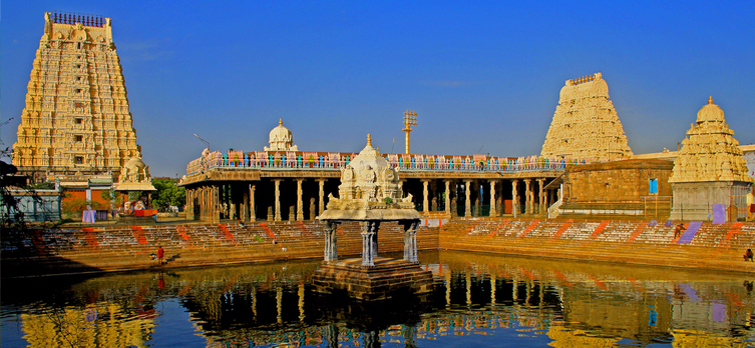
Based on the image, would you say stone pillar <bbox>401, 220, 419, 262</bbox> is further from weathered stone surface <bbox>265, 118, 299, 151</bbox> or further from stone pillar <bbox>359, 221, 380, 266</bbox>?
weathered stone surface <bbox>265, 118, 299, 151</bbox>

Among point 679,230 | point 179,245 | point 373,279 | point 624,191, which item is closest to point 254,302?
point 373,279

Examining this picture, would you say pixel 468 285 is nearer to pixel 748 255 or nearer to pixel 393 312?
pixel 393 312

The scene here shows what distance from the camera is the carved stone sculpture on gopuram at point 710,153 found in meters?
37.4

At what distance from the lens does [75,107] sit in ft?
245

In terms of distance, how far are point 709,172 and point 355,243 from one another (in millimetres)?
22456

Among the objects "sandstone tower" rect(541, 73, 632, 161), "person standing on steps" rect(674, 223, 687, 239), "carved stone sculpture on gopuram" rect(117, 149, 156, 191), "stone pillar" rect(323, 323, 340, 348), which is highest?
"sandstone tower" rect(541, 73, 632, 161)

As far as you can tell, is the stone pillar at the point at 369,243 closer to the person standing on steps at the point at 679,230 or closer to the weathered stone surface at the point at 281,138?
the person standing on steps at the point at 679,230

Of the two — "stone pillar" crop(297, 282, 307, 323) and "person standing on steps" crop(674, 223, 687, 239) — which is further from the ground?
"person standing on steps" crop(674, 223, 687, 239)

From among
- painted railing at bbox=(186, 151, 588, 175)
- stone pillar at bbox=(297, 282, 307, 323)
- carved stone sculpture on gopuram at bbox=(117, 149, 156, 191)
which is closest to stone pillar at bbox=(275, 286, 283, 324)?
stone pillar at bbox=(297, 282, 307, 323)

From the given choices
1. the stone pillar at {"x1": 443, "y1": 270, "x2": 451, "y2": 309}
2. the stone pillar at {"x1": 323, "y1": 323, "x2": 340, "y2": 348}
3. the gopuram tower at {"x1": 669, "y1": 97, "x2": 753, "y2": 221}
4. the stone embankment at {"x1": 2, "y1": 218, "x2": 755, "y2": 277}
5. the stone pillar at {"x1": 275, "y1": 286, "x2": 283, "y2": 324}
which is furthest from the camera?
the gopuram tower at {"x1": 669, "y1": 97, "x2": 753, "y2": 221}

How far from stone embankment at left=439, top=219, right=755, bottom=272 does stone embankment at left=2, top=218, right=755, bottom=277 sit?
5 cm

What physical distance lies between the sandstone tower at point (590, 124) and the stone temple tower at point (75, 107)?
5267 centimetres

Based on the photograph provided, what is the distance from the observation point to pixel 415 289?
83.8 ft

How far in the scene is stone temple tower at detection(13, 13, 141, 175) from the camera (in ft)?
238
